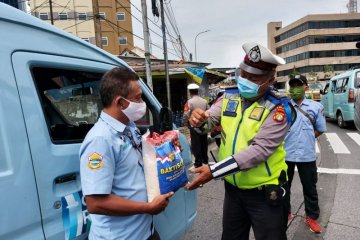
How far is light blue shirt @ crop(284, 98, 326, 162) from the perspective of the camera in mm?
3385

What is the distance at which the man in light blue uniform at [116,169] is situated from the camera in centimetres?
140

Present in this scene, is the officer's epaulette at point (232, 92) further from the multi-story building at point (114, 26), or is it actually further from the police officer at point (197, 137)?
the multi-story building at point (114, 26)

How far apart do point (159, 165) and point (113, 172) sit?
235 millimetres

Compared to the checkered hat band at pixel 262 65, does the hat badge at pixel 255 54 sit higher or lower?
higher

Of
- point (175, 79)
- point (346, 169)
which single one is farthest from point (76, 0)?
point (346, 169)

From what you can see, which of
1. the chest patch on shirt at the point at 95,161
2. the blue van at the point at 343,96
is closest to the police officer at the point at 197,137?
the chest patch on shirt at the point at 95,161

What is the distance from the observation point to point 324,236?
11.0ft

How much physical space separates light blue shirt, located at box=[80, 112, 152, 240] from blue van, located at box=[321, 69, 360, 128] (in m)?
9.76

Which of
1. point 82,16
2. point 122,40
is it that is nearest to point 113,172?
point 82,16

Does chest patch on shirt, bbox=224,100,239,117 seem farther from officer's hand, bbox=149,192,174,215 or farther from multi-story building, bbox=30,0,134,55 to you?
multi-story building, bbox=30,0,134,55

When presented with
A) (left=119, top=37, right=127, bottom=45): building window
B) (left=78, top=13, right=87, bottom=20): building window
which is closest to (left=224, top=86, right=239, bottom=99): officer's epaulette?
(left=78, top=13, right=87, bottom=20): building window

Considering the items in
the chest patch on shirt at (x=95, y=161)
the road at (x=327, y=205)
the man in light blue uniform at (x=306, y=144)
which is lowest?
the road at (x=327, y=205)

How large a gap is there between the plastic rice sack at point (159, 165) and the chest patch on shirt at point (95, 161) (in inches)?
10.5

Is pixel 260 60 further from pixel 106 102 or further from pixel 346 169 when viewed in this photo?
pixel 346 169
